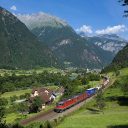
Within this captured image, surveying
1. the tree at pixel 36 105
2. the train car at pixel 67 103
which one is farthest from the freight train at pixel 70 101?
the tree at pixel 36 105

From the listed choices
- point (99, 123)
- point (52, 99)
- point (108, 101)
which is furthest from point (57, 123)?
point (52, 99)

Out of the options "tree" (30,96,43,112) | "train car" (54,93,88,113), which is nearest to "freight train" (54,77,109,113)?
"train car" (54,93,88,113)

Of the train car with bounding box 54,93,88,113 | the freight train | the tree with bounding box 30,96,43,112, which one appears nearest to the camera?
the train car with bounding box 54,93,88,113

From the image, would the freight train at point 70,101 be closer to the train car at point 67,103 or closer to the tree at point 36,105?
the train car at point 67,103

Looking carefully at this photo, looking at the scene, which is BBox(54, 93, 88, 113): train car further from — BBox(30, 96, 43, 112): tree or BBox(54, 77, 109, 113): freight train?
BBox(30, 96, 43, 112): tree

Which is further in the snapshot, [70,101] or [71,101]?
[71,101]

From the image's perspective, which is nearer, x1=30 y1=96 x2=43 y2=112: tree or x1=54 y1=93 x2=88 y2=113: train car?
x1=54 y1=93 x2=88 y2=113: train car

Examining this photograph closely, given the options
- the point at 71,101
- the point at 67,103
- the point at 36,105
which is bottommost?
the point at 36,105

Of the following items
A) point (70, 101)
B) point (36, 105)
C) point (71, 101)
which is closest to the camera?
point (70, 101)

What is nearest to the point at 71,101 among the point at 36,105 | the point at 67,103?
→ the point at 67,103

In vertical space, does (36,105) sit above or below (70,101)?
below

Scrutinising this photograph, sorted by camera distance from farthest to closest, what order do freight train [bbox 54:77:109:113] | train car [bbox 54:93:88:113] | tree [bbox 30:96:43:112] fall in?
tree [bbox 30:96:43:112] < freight train [bbox 54:77:109:113] < train car [bbox 54:93:88:113]

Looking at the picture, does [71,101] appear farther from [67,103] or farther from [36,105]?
[36,105]

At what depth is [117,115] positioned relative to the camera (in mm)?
93125
